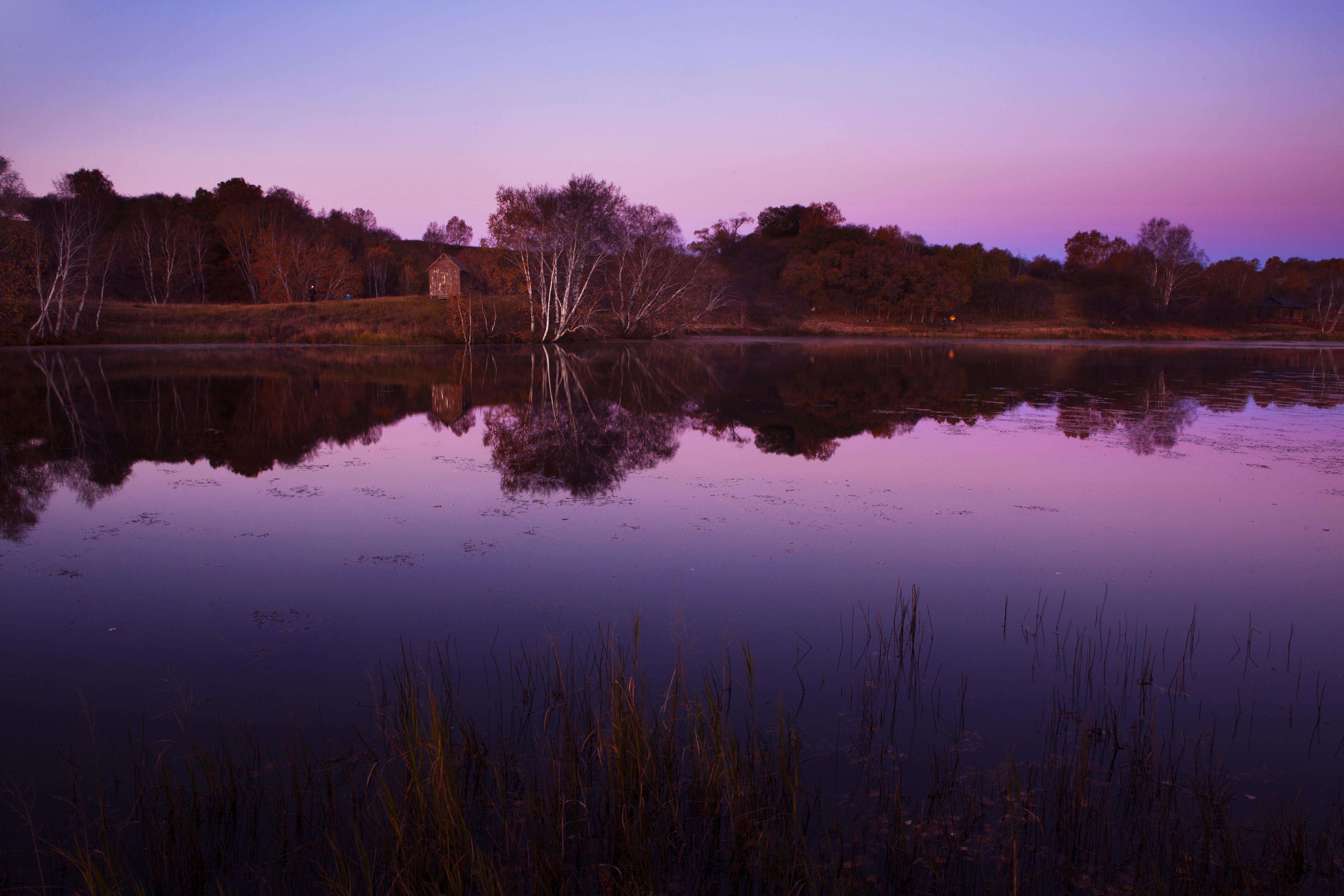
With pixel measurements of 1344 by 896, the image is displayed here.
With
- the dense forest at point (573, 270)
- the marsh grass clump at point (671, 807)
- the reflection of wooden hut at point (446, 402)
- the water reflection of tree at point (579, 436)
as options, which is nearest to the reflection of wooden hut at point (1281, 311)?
the dense forest at point (573, 270)

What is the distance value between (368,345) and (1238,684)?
4533 cm

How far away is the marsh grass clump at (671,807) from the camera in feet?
11.0

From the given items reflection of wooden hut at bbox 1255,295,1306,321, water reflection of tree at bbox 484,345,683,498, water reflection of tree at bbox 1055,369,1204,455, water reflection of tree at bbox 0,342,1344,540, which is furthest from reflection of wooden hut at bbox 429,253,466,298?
reflection of wooden hut at bbox 1255,295,1306,321

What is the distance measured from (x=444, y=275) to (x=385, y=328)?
19.8 meters

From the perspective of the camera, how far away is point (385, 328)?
159 ft

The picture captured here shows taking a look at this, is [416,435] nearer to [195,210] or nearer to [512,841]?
[512,841]

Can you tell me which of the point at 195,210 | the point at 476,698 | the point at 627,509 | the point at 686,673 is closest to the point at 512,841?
the point at 476,698

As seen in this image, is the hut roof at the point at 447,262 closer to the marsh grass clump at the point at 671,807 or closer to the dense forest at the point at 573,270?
the dense forest at the point at 573,270

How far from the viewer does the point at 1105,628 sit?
614cm

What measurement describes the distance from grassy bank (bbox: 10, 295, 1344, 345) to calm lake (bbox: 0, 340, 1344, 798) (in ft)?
93.8

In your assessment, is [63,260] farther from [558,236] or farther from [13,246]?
[558,236]

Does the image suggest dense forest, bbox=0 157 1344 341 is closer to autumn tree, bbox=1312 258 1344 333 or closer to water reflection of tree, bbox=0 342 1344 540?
autumn tree, bbox=1312 258 1344 333

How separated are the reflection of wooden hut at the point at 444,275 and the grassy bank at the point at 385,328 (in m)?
6.21

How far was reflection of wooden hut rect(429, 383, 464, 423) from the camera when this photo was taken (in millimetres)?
18438
